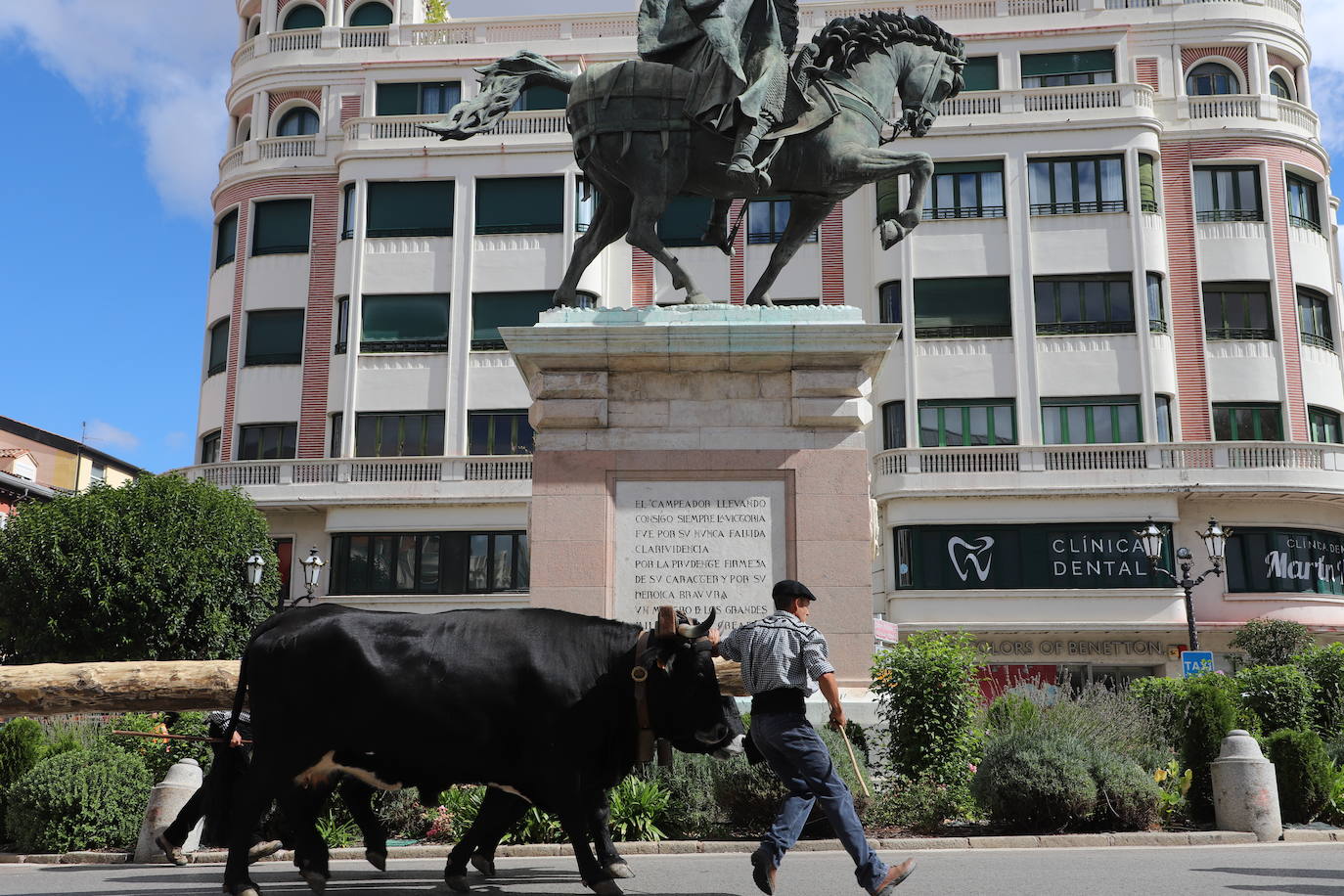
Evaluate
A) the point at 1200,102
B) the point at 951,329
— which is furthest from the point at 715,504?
the point at 1200,102

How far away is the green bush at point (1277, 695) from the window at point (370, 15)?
41.1 meters

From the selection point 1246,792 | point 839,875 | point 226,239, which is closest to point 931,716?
point 1246,792

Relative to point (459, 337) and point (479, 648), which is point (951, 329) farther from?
point (479, 648)

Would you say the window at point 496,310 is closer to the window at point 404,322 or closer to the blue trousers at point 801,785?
the window at point 404,322

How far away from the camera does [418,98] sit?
4625 cm

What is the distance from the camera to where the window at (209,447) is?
45.2 metres

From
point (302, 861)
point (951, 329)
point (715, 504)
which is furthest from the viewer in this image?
point (951, 329)

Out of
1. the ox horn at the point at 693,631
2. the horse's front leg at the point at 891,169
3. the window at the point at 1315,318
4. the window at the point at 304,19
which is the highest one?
the window at the point at 304,19

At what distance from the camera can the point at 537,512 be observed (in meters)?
13.0

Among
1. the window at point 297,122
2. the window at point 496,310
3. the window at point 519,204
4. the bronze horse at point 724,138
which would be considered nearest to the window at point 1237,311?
the window at point 519,204

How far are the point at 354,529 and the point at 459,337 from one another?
7.21m

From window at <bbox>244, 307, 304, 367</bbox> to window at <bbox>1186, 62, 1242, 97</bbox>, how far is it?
3134 centimetres

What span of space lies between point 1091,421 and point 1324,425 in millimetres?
7681

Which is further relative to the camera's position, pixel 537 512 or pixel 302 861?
pixel 537 512
